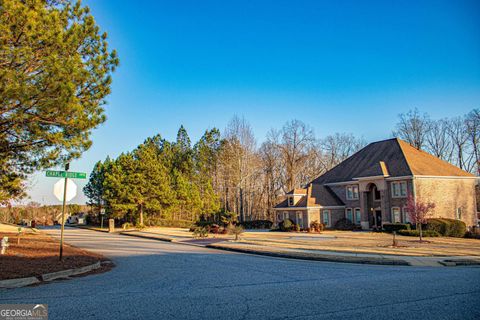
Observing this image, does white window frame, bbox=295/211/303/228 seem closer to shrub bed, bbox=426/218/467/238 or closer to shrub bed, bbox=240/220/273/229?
shrub bed, bbox=240/220/273/229

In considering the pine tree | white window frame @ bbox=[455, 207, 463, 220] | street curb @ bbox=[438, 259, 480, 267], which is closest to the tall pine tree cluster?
white window frame @ bbox=[455, 207, 463, 220]

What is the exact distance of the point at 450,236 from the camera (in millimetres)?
32812

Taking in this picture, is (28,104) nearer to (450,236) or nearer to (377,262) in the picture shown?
(377,262)

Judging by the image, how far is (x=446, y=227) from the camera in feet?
107

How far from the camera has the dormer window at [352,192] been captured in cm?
4366

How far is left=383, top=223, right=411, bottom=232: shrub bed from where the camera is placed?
35.1m

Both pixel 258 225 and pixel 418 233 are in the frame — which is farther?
pixel 258 225

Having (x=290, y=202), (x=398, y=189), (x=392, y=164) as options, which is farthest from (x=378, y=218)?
(x=290, y=202)

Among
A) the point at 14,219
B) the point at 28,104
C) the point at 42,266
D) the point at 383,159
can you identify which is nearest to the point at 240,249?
the point at 42,266

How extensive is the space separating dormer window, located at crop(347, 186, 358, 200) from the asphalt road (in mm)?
33287

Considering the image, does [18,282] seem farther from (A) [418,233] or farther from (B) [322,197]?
(B) [322,197]

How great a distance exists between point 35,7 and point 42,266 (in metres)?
8.48

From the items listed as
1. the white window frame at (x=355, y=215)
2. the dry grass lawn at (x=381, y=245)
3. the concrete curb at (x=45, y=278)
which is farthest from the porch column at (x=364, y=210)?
the concrete curb at (x=45, y=278)

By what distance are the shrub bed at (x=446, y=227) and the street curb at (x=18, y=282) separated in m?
31.6
